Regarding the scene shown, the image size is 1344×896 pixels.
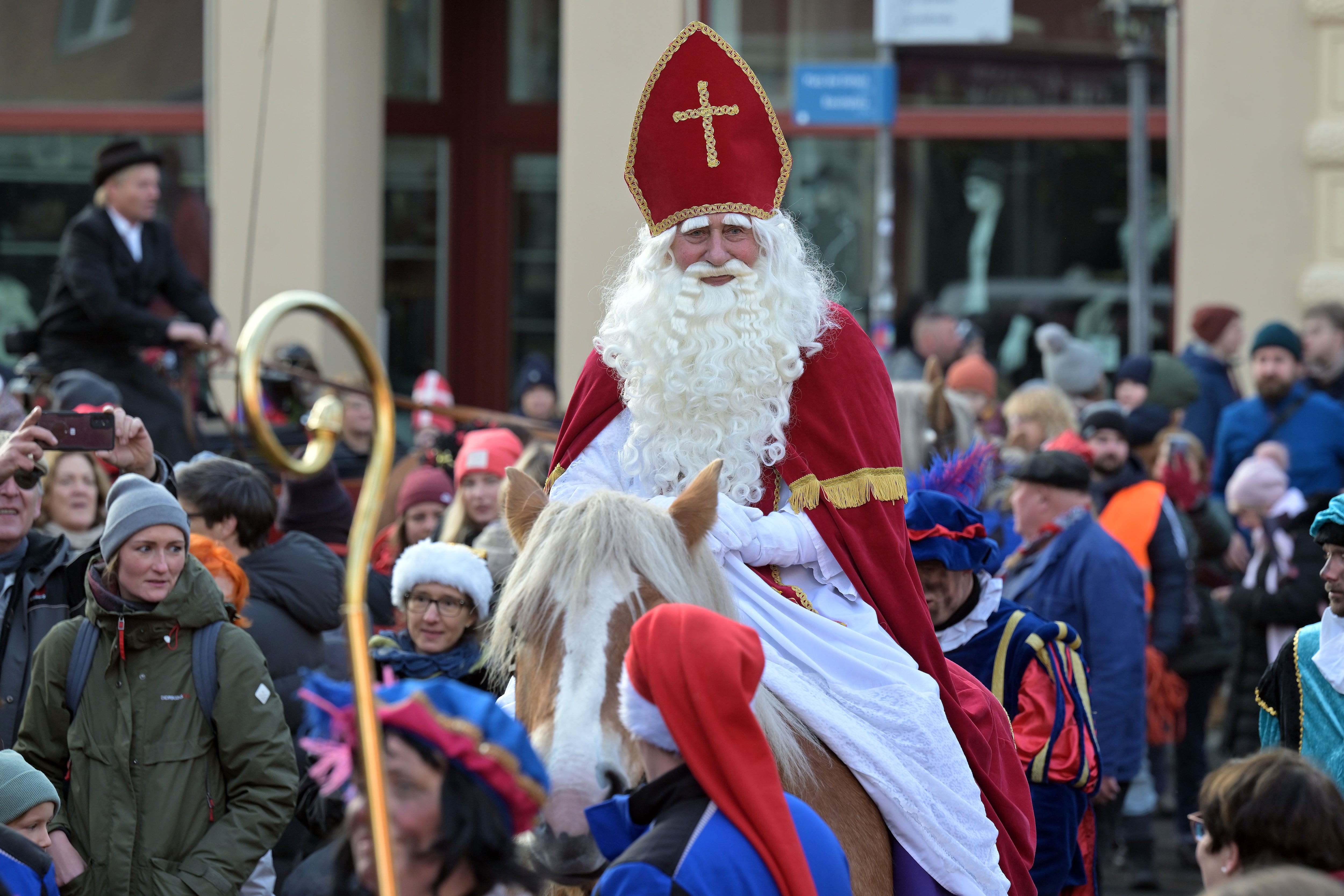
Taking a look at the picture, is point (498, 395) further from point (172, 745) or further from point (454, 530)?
point (172, 745)

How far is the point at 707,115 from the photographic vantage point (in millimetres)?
4355

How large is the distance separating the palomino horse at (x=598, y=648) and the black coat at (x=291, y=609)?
203 centimetres

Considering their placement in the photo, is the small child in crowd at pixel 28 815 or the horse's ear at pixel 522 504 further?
the small child in crowd at pixel 28 815

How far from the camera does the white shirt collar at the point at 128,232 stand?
321 inches

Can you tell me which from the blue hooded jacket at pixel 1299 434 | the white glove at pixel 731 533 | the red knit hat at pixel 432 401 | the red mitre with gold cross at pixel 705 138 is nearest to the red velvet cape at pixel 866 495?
the white glove at pixel 731 533

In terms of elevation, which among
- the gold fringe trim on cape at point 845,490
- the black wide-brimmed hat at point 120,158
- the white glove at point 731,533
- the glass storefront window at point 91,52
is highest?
the glass storefront window at point 91,52

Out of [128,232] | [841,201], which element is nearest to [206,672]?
[128,232]

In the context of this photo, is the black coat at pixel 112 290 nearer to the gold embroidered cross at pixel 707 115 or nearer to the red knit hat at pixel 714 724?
the gold embroidered cross at pixel 707 115

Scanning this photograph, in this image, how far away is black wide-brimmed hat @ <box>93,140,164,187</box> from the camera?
8.11 m

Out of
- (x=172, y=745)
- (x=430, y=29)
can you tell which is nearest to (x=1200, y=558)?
(x=172, y=745)

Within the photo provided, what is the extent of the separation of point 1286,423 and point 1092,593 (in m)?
3.01

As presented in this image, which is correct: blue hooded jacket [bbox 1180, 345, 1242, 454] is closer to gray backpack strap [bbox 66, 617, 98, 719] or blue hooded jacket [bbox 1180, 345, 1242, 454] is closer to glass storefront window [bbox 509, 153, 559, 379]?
glass storefront window [bbox 509, 153, 559, 379]

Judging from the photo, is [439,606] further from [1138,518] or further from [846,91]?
[846,91]

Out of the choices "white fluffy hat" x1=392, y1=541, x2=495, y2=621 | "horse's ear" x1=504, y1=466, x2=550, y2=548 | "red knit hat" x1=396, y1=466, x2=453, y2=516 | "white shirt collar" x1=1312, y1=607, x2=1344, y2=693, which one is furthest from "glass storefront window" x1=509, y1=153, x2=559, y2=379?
"horse's ear" x1=504, y1=466, x2=550, y2=548
